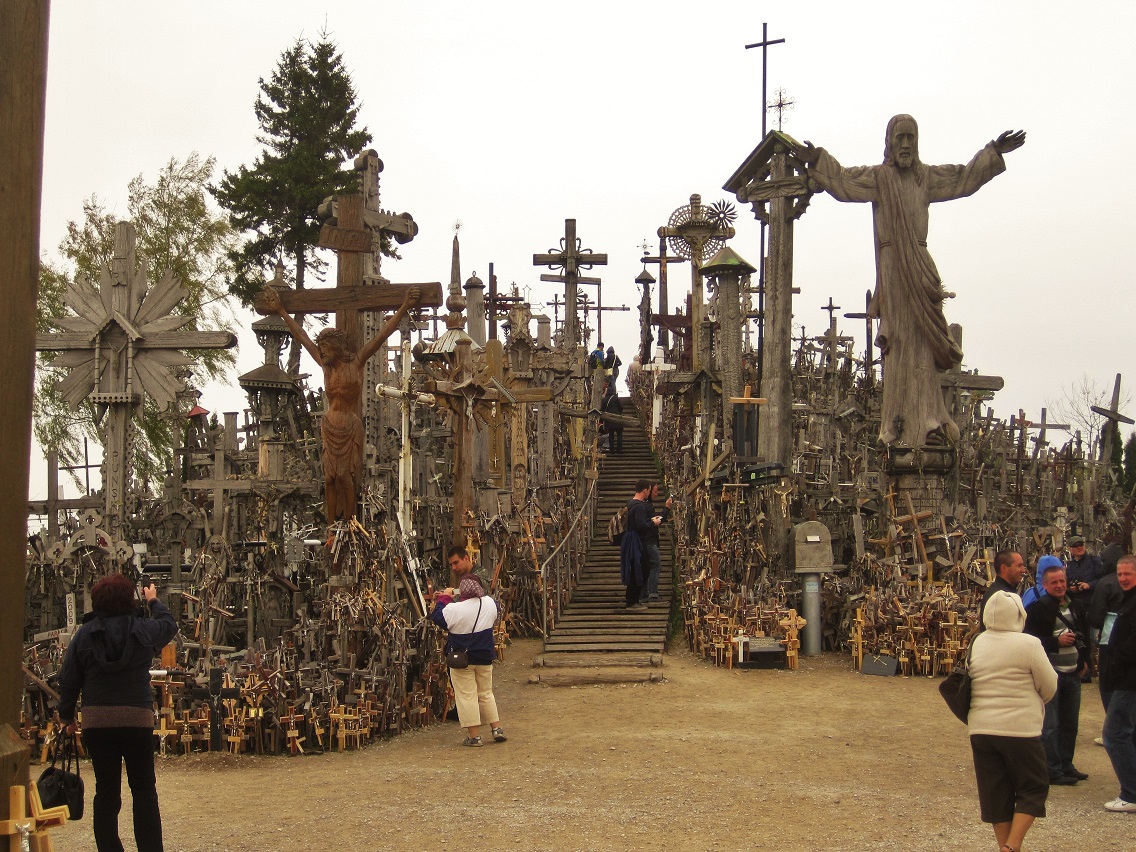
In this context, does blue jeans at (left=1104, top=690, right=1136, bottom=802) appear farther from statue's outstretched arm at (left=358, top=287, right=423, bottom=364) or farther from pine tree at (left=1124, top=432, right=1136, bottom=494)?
pine tree at (left=1124, top=432, right=1136, bottom=494)

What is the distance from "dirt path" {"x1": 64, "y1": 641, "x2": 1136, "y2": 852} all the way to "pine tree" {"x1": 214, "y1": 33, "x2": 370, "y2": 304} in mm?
17735

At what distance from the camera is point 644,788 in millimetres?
7992

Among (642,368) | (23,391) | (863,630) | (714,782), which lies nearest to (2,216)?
Result: (23,391)

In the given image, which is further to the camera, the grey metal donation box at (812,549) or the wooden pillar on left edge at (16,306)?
the grey metal donation box at (812,549)

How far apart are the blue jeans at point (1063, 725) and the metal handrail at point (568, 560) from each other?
6925 millimetres

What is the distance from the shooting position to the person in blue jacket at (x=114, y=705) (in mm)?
5945

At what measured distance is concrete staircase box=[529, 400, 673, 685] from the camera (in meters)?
12.5

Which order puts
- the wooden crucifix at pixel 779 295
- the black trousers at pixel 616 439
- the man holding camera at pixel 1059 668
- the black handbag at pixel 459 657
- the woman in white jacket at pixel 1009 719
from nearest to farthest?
1. the woman in white jacket at pixel 1009 719
2. the man holding camera at pixel 1059 668
3. the black handbag at pixel 459 657
4. the wooden crucifix at pixel 779 295
5. the black trousers at pixel 616 439

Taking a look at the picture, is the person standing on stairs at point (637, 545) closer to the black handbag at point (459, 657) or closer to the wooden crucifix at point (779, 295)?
the wooden crucifix at point (779, 295)

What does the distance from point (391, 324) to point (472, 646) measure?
2945mm

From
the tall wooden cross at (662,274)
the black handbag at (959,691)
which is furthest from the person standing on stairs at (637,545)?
the tall wooden cross at (662,274)

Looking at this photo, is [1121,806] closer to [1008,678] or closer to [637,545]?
[1008,678]

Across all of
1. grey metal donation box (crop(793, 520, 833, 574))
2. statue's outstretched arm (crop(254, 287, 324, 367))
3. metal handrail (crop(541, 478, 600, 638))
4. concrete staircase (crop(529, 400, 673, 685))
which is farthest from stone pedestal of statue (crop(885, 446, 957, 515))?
statue's outstretched arm (crop(254, 287, 324, 367))

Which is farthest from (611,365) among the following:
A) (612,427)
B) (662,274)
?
(662,274)
